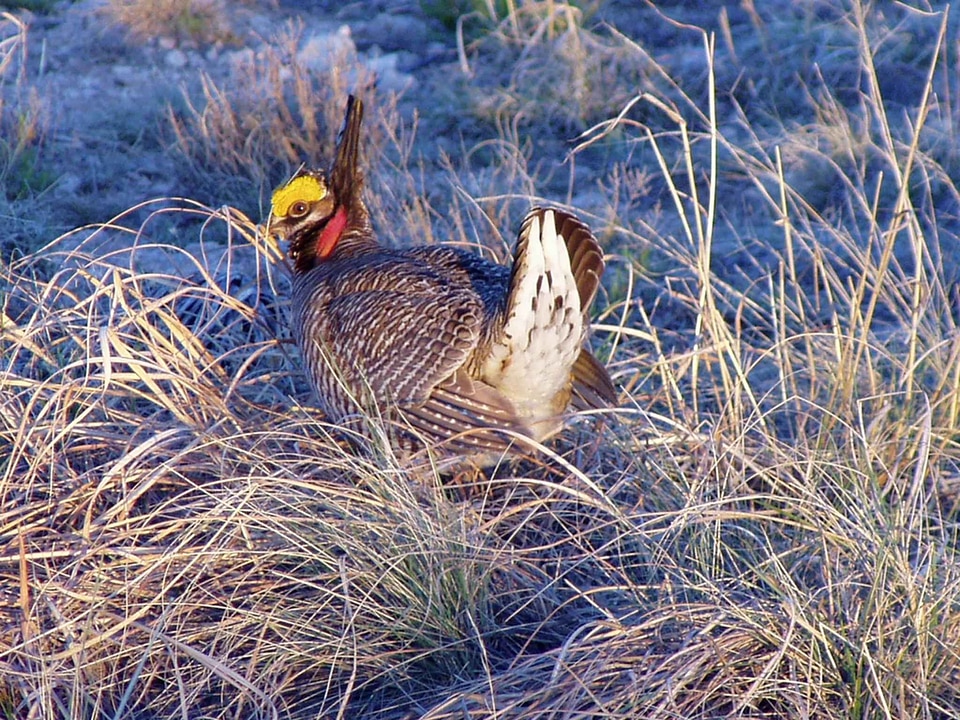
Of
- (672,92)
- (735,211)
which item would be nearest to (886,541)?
(735,211)

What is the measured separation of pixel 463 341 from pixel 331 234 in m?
0.92

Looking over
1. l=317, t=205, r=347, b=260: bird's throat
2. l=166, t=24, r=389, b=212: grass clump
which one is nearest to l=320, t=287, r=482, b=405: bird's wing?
l=317, t=205, r=347, b=260: bird's throat

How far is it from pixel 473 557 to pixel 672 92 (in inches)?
161

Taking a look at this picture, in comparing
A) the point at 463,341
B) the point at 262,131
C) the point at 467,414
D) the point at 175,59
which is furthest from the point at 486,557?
the point at 175,59

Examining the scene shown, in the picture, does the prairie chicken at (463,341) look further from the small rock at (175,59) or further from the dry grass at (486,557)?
the small rock at (175,59)

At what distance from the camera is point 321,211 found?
3.80m

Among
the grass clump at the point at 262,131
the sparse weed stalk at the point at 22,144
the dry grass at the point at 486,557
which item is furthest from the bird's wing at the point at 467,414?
the sparse weed stalk at the point at 22,144

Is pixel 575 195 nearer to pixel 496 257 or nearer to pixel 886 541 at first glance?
pixel 496 257

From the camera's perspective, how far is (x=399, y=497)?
2.60 metres

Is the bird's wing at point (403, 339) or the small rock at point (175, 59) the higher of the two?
the bird's wing at point (403, 339)

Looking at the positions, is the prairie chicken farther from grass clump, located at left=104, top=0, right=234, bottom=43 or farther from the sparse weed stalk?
grass clump, located at left=104, top=0, right=234, bottom=43

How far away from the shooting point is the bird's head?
12.4ft

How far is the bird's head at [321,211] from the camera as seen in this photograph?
148 inches

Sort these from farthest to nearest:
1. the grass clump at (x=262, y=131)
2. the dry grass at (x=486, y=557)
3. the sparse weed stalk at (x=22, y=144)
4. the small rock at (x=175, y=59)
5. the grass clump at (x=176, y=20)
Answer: the grass clump at (x=176, y=20)
the small rock at (x=175, y=59)
the grass clump at (x=262, y=131)
the sparse weed stalk at (x=22, y=144)
the dry grass at (x=486, y=557)
